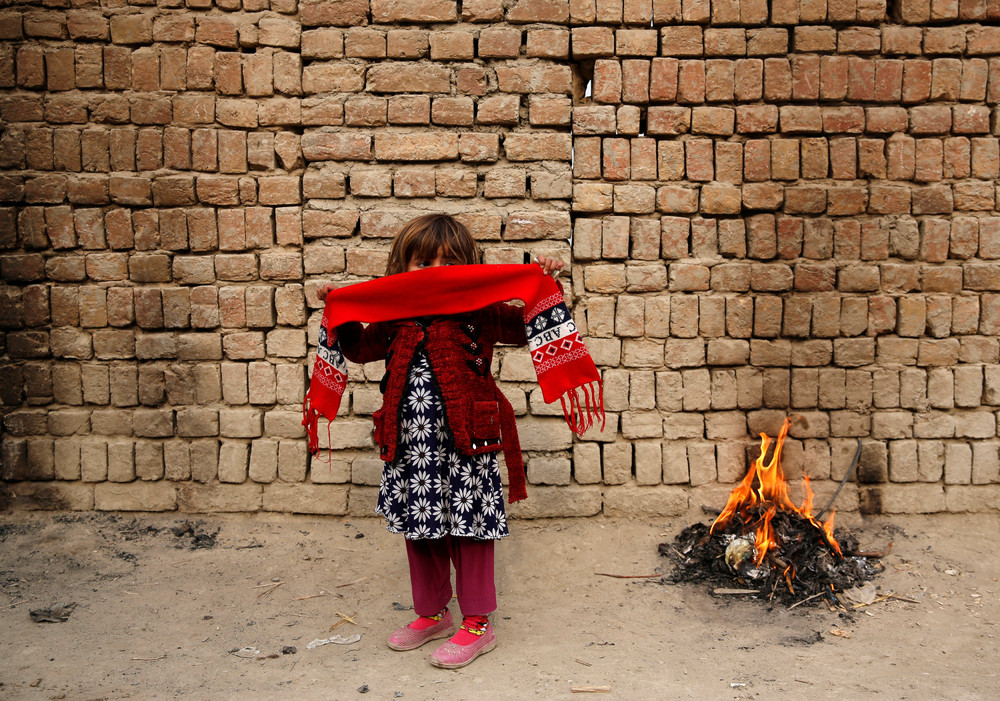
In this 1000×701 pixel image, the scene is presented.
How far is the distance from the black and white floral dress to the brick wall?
119 centimetres

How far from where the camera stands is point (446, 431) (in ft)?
8.73

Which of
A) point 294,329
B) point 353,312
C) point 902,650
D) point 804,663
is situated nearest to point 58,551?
point 294,329

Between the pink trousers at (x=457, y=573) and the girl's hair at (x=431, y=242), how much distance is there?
113 cm

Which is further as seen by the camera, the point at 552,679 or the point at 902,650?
the point at 902,650

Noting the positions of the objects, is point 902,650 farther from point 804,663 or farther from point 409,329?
point 409,329

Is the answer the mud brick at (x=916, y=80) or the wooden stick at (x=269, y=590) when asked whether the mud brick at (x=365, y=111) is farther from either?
the mud brick at (x=916, y=80)

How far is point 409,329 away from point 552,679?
4.82 feet

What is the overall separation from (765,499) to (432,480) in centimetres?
212

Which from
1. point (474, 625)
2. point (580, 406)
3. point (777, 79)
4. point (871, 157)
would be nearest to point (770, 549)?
point (580, 406)

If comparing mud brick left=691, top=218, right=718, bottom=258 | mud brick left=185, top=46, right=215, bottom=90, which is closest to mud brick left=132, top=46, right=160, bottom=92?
mud brick left=185, top=46, right=215, bottom=90

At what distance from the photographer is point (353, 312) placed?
8.91 ft

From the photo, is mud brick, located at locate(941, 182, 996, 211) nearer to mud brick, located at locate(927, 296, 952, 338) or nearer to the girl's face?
mud brick, located at locate(927, 296, 952, 338)

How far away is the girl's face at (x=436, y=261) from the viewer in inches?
106

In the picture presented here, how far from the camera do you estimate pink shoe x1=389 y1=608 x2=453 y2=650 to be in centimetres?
285
